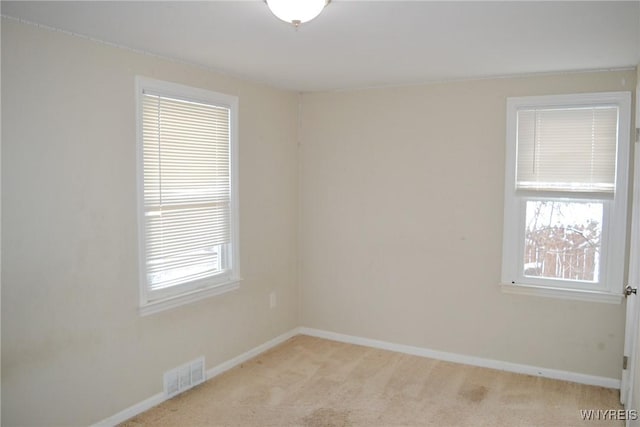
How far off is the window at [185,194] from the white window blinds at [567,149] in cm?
227

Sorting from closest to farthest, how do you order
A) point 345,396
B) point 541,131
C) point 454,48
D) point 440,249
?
point 454,48 < point 345,396 < point 541,131 < point 440,249

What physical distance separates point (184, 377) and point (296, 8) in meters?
2.65

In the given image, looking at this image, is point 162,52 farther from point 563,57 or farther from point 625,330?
point 625,330

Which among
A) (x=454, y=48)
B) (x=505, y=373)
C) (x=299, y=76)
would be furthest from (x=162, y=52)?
(x=505, y=373)

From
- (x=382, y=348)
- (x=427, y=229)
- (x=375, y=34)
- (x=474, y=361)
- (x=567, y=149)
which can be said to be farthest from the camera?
(x=382, y=348)

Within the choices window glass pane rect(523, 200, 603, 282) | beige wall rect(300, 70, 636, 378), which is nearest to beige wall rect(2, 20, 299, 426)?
beige wall rect(300, 70, 636, 378)

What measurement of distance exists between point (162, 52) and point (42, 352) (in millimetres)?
1894

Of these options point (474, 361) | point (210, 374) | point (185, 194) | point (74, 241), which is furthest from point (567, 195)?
point (74, 241)

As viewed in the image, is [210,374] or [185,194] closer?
[185,194]

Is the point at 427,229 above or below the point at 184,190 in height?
below

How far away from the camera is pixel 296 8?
6.35 ft

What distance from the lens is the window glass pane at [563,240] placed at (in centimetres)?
354

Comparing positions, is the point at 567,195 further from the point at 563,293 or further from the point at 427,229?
the point at 427,229

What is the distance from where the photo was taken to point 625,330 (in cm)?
343
